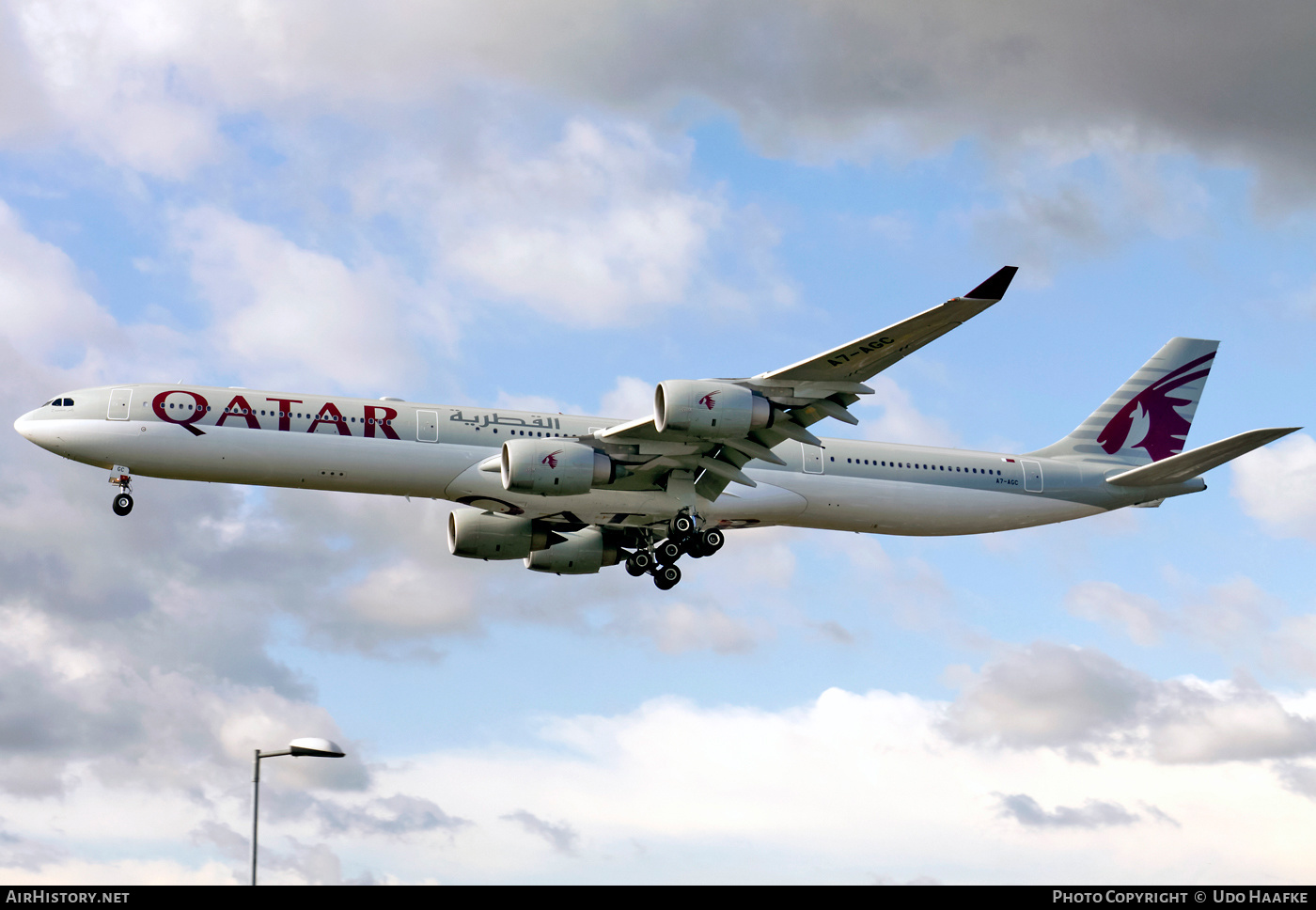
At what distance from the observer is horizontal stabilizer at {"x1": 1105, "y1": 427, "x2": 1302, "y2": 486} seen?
1732 inches

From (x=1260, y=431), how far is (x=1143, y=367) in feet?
50.5

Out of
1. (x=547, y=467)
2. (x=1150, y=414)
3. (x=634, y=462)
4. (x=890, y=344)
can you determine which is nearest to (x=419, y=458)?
(x=547, y=467)

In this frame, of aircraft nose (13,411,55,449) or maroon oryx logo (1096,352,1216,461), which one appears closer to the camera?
aircraft nose (13,411,55,449)

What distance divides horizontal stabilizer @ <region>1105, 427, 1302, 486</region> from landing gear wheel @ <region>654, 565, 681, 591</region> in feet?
59.1

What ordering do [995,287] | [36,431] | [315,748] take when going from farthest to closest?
[36,431], [995,287], [315,748]

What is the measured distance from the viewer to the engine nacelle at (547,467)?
4106cm

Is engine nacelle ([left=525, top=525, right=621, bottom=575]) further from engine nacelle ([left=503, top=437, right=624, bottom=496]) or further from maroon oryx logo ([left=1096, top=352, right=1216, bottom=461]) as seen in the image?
maroon oryx logo ([left=1096, top=352, right=1216, bottom=461])

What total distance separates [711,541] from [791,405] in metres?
7.74

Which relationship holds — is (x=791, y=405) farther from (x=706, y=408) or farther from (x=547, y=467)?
(x=547, y=467)

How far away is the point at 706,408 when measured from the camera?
4003 centimetres

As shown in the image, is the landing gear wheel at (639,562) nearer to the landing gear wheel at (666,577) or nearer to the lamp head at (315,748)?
the landing gear wheel at (666,577)

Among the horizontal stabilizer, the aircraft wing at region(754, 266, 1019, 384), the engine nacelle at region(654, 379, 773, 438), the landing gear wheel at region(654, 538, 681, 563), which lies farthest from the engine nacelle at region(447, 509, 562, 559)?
the horizontal stabilizer

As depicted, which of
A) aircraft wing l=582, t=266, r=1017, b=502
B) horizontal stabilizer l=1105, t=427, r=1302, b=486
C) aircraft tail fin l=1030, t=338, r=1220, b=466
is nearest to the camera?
aircraft wing l=582, t=266, r=1017, b=502
